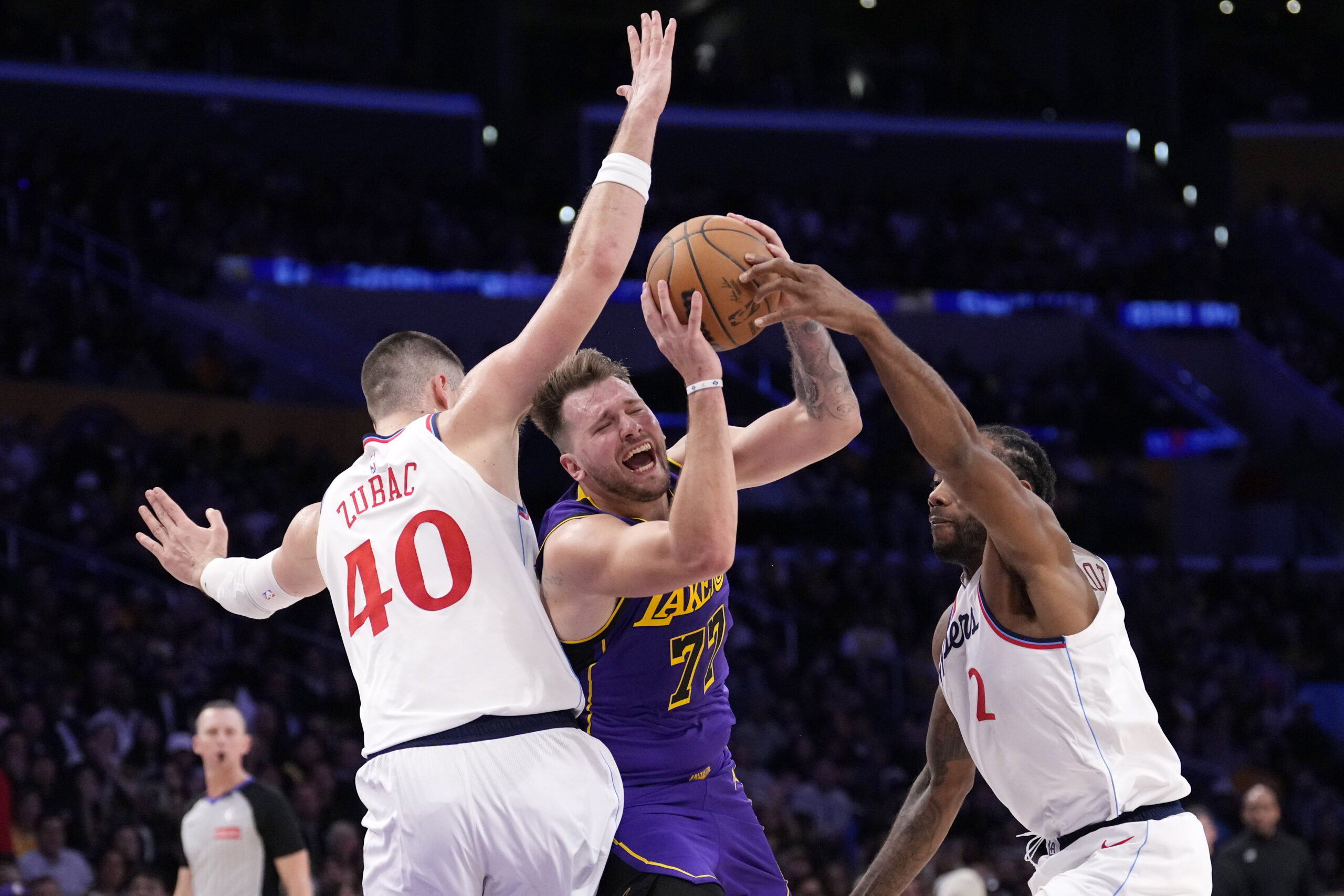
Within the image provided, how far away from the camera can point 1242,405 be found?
22078 millimetres

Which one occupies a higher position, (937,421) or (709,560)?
(937,421)

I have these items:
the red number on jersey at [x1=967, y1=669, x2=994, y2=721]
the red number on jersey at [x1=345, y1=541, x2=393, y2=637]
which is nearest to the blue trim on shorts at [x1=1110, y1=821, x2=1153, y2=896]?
the red number on jersey at [x1=967, y1=669, x2=994, y2=721]

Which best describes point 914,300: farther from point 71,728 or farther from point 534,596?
point 534,596

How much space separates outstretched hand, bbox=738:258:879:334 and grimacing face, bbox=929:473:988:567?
784mm

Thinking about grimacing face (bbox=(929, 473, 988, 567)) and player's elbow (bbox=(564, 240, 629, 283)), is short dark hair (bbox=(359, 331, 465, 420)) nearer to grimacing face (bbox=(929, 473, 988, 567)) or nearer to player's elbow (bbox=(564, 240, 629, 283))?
player's elbow (bbox=(564, 240, 629, 283))

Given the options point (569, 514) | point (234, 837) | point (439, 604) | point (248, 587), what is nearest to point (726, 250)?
point (569, 514)

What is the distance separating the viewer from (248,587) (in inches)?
193

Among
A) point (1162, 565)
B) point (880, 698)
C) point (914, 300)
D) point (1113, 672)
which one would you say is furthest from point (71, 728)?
point (914, 300)

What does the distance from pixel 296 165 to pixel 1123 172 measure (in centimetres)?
1367

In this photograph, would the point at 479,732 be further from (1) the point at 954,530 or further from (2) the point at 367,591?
(1) the point at 954,530

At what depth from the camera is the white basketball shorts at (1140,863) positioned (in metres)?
4.30

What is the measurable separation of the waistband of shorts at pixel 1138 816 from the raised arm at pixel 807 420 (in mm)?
1417

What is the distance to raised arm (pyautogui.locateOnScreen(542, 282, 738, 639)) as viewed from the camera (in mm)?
3865

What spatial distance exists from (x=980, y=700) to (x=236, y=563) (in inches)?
95.8
